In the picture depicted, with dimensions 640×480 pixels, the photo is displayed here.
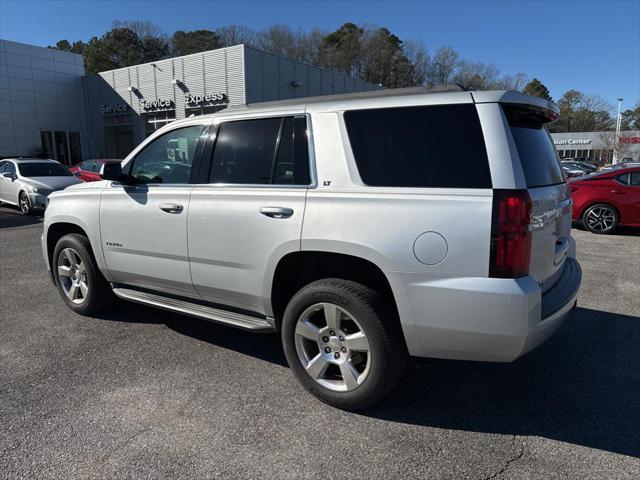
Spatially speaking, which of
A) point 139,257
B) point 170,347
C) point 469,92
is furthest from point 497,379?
point 139,257

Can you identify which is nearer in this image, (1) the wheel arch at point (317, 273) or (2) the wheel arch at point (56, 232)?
(1) the wheel arch at point (317, 273)

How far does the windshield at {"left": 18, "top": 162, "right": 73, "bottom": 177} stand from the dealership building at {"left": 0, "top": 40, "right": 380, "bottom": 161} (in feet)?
45.1

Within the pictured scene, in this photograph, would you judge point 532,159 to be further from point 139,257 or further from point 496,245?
point 139,257

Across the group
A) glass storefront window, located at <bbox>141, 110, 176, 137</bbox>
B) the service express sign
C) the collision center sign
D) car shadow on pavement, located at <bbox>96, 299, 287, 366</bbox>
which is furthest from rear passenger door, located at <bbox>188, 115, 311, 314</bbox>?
the collision center sign

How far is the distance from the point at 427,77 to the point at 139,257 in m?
81.6

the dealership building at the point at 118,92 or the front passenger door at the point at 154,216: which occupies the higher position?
the dealership building at the point at 118,92

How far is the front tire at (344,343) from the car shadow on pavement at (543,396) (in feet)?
0.81

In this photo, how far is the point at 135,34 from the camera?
57844 mm

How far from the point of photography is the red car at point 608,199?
31.8ft

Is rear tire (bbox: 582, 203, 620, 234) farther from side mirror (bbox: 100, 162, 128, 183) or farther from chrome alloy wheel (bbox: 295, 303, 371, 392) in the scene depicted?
side mirror (bbox: 100, 162, 128, 183)

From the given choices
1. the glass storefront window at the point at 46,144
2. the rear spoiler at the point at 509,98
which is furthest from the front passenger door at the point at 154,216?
the glass storefront window at the point at 46,144

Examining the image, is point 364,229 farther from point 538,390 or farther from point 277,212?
point 538,390

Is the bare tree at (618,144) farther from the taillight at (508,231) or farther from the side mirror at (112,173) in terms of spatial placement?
the side mirror at (112,173)

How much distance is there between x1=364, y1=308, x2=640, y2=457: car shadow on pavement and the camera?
2.84 meters
